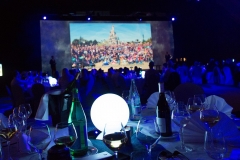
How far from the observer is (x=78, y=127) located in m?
1.10

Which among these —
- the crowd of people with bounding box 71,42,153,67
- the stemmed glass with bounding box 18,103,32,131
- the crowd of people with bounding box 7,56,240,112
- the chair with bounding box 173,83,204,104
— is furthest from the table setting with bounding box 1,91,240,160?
the crowd of people with bounding box 71,42,153,67

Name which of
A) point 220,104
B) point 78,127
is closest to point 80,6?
point 220,104

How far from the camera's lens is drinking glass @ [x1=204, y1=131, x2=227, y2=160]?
866 millimetres

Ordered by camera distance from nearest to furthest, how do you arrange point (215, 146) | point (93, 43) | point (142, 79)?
1. point (215, 146)
2. point (142, 79)
3. point (93, 43)

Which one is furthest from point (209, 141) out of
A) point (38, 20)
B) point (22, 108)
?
point (38, 20)

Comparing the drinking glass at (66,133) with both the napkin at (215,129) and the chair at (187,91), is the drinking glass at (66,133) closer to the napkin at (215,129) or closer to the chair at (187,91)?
the napkin at (215,129)

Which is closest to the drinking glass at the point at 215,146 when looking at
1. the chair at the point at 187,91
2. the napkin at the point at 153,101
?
the napkin at the point at 153,101

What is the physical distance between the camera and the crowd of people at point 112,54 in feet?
36.4

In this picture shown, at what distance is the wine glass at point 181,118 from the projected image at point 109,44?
9.84 m

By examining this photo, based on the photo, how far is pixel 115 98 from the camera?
1.34 m

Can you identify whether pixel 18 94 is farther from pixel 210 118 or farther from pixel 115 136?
pixel 210 118

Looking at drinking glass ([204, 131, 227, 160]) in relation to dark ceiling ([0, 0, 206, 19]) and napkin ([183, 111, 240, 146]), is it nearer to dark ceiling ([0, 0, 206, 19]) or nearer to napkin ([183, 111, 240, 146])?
napkin ([183, 111, 240, 146])

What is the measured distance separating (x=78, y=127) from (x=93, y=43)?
1029cm

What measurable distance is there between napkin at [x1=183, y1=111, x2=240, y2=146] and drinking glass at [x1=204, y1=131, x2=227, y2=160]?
0.18 m
